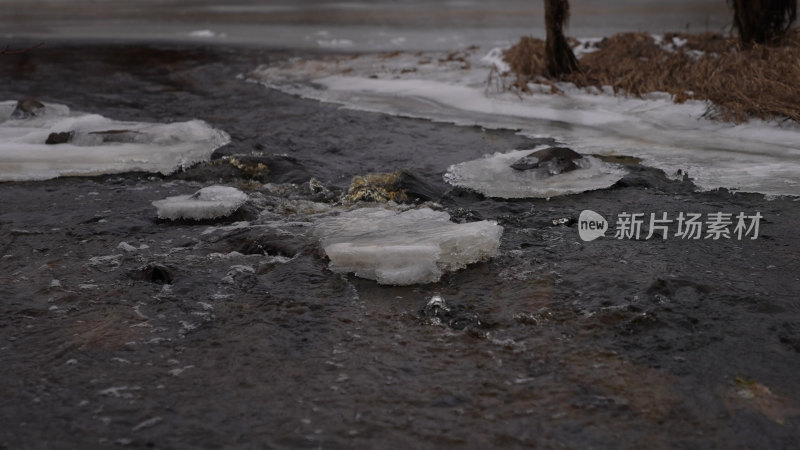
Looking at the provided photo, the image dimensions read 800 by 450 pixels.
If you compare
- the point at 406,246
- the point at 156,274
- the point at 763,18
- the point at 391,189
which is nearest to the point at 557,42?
the point at 763,18

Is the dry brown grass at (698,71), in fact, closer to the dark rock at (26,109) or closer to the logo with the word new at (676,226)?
the logo with the word new at (676,226)

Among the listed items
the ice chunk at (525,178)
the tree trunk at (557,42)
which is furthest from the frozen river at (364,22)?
the ice chunk at (525,178)

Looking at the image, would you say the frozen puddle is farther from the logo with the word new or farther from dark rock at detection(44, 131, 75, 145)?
dark rock at detection(44, 131, 75, 145)

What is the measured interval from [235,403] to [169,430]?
28cm

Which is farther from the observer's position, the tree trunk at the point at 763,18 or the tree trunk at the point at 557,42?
the tree trunk at the point at 557,42

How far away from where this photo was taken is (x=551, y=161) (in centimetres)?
583

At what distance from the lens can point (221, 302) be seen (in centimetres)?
373

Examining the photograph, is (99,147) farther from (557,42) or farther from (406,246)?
(557,42)

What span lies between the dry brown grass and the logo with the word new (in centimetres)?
251

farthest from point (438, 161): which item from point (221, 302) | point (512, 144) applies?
point (221, 302)

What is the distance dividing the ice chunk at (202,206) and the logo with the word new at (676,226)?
244cm

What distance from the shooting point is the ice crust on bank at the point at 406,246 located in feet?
13.0

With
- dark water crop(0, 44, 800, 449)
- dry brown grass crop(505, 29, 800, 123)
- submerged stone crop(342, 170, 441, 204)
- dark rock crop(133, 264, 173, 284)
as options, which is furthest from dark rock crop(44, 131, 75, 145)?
dry brown grass crop(505, 29, 800, 123)

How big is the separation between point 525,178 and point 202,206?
2.52 meters
